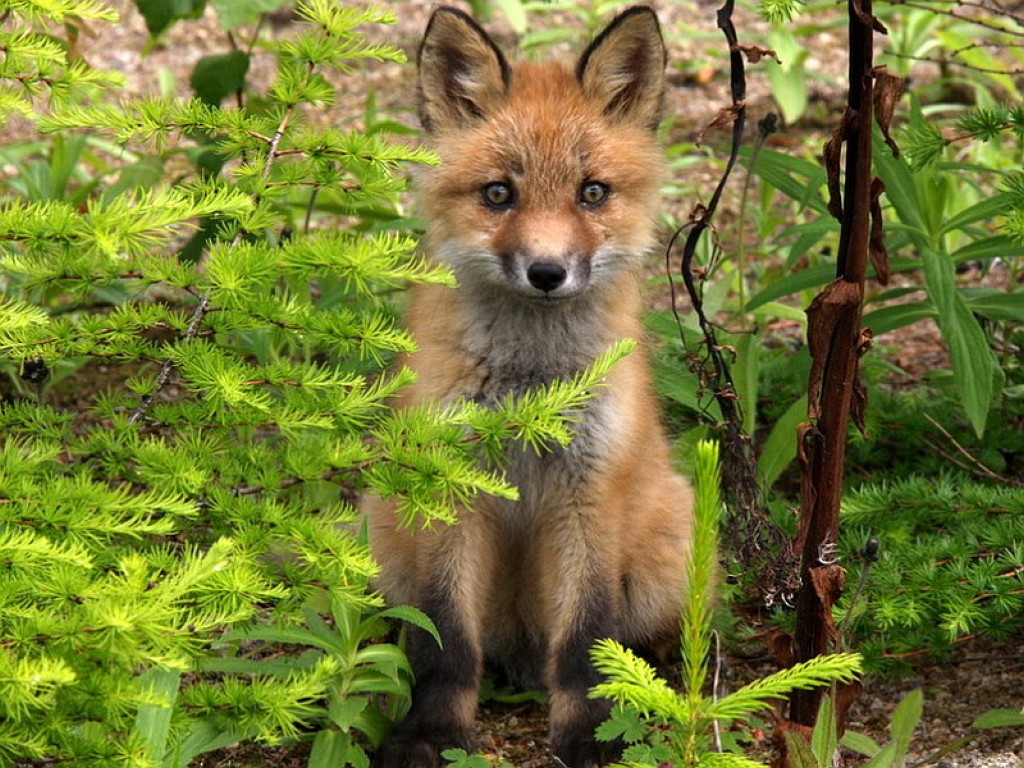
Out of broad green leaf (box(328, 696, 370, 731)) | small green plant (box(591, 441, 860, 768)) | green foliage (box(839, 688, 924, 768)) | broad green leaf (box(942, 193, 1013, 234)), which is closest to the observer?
small green plant (box(591, 441, 860, 768))

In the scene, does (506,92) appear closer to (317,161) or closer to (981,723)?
(317,161)

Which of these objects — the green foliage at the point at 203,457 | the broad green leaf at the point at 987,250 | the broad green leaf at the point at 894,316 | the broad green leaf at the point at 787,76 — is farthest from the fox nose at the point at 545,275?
the broad green leaf at the point at 787,76

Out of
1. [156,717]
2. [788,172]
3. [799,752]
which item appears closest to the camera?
[156,717]

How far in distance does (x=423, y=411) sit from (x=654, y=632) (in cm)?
134

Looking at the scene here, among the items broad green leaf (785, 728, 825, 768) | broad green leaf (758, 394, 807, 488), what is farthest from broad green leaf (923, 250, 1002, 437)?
broad green leaf (785, 728, 825, 768)

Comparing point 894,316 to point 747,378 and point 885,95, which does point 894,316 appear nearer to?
point 747,378

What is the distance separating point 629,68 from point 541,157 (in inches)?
16.3

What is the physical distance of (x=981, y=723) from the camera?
2.97 m

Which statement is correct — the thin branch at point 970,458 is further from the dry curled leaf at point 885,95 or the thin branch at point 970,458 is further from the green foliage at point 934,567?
the dry curled leaf at point 885,95

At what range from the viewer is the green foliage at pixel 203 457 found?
2.15 meters

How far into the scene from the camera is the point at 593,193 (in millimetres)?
3330

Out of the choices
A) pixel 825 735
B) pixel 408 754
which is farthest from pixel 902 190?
pixel 408 754

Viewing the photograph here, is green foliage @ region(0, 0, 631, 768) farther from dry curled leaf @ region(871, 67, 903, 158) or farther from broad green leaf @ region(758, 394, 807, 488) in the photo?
broad green leaf @ region(758, 394, 807, 488)

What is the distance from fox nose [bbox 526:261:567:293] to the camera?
310cm
